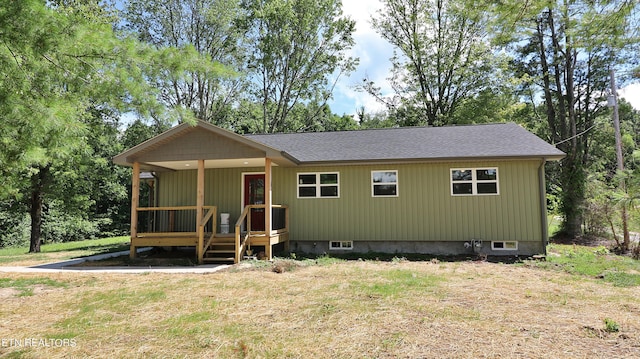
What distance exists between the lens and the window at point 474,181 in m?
10.9

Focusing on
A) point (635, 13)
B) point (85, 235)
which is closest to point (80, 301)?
point (635, 13)

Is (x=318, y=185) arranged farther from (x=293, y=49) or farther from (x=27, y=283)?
(x=293, y=49)

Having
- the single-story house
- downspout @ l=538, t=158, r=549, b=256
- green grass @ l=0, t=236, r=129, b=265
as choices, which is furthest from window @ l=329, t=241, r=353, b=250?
green grass @ l=0, t=236, r=129, b=265

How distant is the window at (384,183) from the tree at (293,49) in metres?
13.6

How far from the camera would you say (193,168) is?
12633 millimetres

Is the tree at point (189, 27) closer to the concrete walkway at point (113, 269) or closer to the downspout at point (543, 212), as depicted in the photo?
the concrete walkway at point (113, 269)

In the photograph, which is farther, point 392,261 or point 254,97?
point 254,97

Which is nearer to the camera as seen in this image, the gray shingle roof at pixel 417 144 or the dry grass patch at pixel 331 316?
the dry grass patch at pixel 331 316

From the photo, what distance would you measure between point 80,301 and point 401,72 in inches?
938

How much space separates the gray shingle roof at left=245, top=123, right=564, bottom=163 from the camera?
35.1 feet

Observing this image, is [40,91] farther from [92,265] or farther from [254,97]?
[254,97]

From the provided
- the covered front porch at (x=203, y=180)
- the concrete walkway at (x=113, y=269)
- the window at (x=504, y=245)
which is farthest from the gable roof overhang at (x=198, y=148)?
the window at (x=504, y=245)

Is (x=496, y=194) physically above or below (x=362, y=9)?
below

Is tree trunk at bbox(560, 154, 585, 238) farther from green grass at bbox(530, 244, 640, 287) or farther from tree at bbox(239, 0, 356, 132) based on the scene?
tree at bbox(239, 0, 356, 132)
